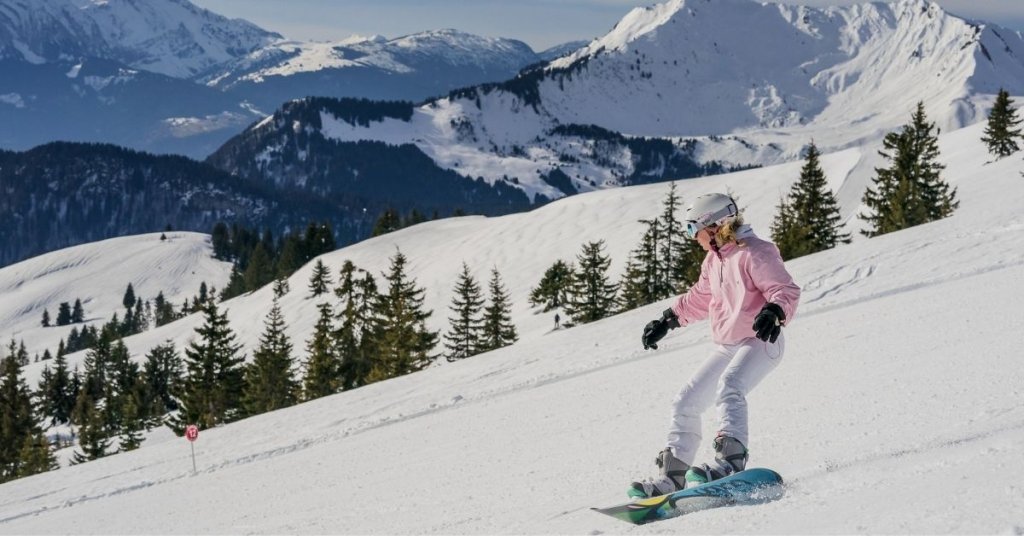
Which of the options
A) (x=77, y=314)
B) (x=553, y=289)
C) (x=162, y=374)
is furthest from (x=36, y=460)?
(x=77, y=314)

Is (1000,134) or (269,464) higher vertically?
(1000,134)

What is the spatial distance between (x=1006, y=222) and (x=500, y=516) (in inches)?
856

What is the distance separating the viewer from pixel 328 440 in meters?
16.2

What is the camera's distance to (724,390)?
20.0 feet

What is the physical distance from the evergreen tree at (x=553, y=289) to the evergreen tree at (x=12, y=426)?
1483 inches

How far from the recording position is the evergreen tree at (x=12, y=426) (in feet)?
193

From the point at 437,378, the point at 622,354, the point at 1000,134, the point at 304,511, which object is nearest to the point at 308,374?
the point at 437,378

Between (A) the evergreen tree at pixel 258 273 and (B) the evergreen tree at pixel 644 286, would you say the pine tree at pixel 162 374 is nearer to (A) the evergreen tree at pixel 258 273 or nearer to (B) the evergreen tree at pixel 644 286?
(B) the evergreen tree at pixel 644 286

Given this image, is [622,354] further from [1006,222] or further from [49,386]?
[49,386]

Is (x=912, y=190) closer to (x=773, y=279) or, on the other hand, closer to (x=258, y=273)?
(x=773, y=279)

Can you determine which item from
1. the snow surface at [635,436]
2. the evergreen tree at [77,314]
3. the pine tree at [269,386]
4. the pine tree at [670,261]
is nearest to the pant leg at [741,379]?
the snow surface at [635,436]

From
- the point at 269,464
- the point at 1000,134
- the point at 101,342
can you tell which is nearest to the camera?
the point at 269,464

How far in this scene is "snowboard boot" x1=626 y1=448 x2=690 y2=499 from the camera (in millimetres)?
6004

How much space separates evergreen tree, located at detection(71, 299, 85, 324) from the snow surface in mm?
184684
